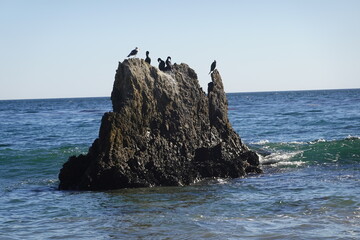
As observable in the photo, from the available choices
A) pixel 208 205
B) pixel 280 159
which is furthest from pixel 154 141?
pixel 280 159

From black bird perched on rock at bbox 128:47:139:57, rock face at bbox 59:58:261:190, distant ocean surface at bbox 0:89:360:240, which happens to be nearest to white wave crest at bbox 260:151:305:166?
distant ocean surface at bbox 0:89:360:240

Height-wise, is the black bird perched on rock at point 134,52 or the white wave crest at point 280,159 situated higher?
the black bird perched on rock at point 134,52

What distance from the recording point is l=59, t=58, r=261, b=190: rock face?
16.0 metres

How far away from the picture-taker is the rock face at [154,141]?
1598 cm

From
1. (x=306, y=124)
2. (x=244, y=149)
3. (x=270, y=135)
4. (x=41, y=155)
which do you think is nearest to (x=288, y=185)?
(x=244, y=149)

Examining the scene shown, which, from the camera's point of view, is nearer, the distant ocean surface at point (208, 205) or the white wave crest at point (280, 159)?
the distant ocean surface at point (208, 205)

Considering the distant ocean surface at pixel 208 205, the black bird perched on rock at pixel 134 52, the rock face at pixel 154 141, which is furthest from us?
the black bird perched on rock at pixel 134 52

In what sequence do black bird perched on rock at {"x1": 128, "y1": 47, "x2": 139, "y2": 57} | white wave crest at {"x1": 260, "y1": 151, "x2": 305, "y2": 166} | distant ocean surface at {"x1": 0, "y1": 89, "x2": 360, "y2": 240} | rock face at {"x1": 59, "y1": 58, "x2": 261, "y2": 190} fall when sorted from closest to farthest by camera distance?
1. distant ocean surface at {"x1": 0, "y1": 89, "x2": 360, "y2": 240}
2. rock face at {"x1": 59, "y1": 58, "x2": 261, "y2": 190}
3. black bird perched on rock at {"x1": 128, "y1": 47, "x2": 139, "y2": 57}
4. white wave crest at {"x1": 260, "y1": 151, "x2": 305, "y2": 166}

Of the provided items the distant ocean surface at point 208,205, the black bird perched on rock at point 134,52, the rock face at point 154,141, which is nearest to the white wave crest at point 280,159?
the distant ocean surface at point 208,205

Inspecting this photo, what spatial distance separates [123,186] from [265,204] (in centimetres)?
416

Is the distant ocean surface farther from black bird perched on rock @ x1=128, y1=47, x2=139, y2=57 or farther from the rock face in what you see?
black bird perched on rock @ x1=128, y1=47, x2=139, y2=57

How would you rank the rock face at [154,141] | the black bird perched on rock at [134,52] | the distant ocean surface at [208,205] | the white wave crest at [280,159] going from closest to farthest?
the distant ocean surface at [208,205] < the rock face at [154,141] < the black bird perched on rock at [134,52] < the white wave crest at [280,159]

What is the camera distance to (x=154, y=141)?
660 inches

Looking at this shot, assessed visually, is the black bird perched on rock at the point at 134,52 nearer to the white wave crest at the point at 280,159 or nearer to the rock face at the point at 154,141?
the rock face at the point at 154,141
